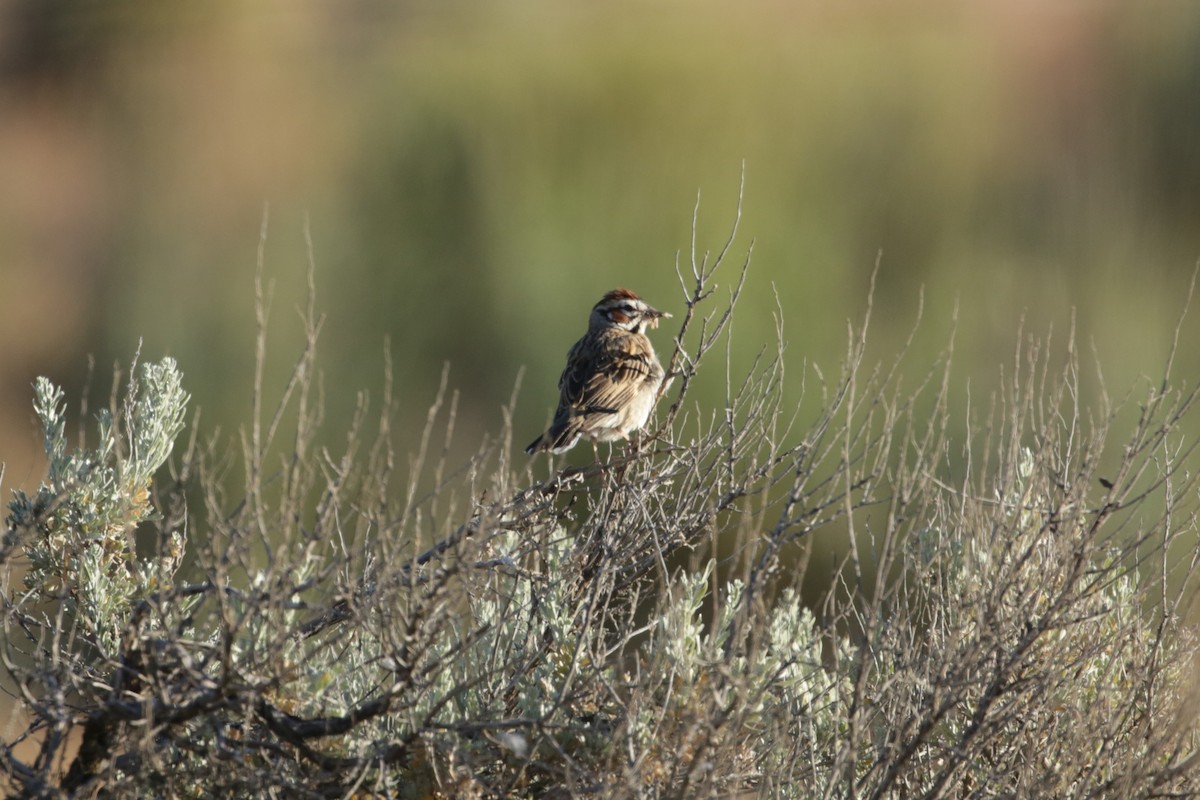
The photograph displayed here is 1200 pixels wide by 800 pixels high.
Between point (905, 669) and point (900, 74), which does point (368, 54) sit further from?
point (905, 669)

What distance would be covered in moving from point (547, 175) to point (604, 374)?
16.0 feet

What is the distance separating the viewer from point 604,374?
259 inches

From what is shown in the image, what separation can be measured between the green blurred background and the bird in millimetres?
2389

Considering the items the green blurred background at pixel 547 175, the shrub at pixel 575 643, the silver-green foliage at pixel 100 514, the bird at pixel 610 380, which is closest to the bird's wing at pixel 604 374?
the bird at pixel 610 380

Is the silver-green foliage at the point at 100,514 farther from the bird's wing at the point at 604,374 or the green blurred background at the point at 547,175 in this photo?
the green blurred background at the point at 547,175

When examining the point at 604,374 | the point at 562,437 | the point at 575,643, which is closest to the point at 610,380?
the point at 604,374

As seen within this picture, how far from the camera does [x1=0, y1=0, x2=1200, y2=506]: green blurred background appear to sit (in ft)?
33.6

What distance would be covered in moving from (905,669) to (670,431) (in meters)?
1.62

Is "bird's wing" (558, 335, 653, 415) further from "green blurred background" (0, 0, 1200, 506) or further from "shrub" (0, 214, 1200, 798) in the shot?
"green blurred background" (0, 0, 1200, 506)

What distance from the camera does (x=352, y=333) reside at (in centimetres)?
1049

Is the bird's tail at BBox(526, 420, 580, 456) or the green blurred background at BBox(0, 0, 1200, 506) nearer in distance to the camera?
the bird's tail at BBox(526, 420, 580, 456)

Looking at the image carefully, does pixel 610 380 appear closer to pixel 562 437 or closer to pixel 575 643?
pixel 562 437

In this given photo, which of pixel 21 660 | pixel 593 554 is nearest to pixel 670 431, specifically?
pixel 593 554

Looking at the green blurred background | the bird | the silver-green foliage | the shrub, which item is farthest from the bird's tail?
the green blurred background
